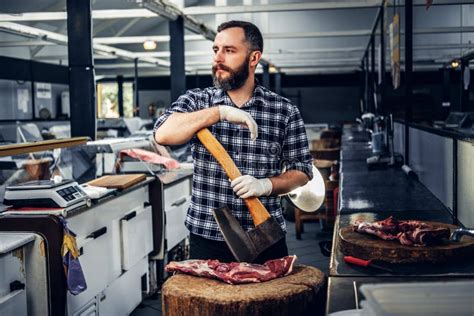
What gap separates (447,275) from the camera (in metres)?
2.07

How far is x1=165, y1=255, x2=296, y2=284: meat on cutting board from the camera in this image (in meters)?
2.24

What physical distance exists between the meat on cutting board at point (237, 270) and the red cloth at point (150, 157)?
13.6 ft

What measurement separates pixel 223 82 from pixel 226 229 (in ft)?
2.18

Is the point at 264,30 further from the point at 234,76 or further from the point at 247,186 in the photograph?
the point at 247,186

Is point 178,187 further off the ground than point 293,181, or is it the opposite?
point 293,181

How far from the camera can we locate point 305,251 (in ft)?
25.1

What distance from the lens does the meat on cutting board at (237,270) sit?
224 centimetres

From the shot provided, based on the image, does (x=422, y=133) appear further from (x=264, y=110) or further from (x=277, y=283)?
(x=277, y=283)

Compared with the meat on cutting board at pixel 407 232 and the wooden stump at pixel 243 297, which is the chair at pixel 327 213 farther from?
Result: the wooden stump at pixel 243 297

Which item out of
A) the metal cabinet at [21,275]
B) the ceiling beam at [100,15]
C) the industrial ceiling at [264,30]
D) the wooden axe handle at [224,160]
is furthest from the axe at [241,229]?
the ceiling beam at [100,15]

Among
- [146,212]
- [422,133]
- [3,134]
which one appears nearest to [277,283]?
[422,133]

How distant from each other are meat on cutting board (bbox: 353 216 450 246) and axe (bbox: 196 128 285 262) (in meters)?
0.34

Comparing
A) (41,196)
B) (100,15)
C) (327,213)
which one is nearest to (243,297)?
(41,196)

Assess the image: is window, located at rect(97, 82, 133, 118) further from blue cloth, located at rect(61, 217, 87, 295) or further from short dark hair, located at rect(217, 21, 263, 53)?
short dark hair, located at rect(217, 21, 263, 53)
